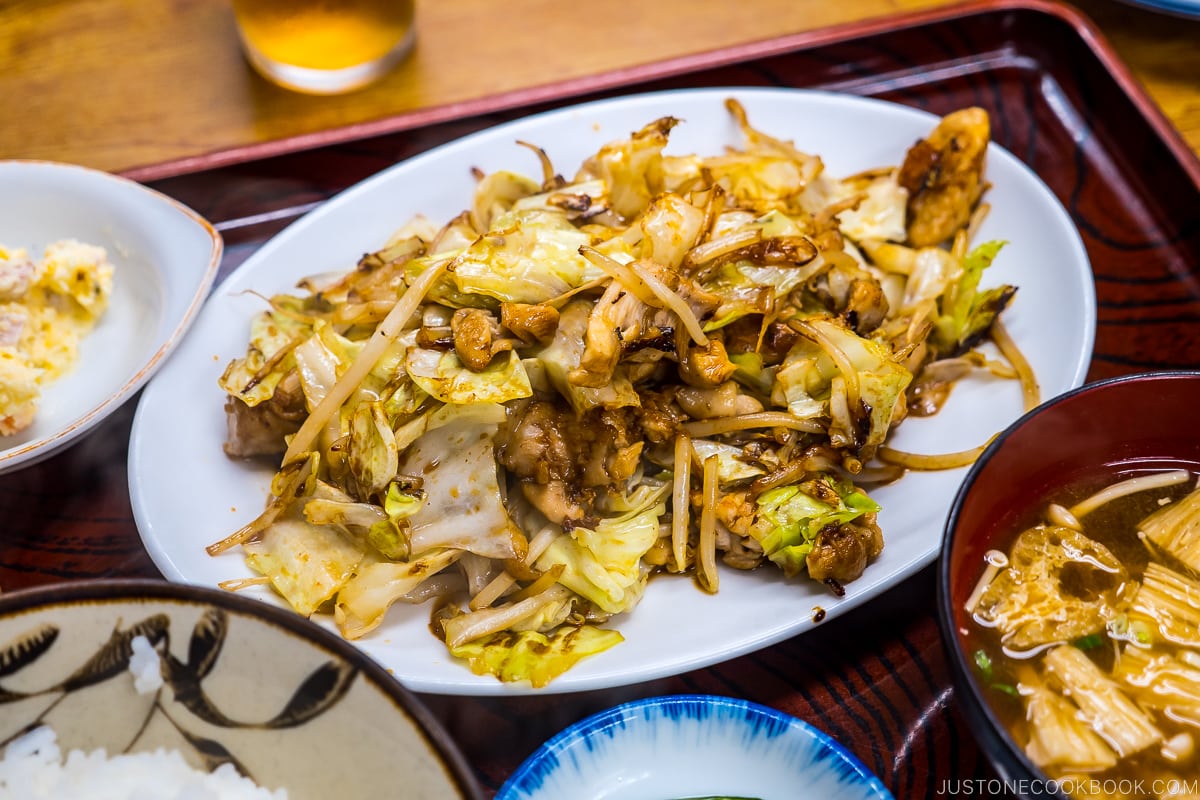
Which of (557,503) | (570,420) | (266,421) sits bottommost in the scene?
(266,421)

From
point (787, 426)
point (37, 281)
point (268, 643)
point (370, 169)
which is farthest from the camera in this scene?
point (370, 169)

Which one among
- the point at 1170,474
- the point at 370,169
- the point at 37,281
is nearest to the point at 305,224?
the point at 370,169

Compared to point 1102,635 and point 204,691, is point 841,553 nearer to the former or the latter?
point 1102,635

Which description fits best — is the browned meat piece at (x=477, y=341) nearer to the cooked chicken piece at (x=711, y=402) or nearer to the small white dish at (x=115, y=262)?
the cooked chicken piece at (x=711, y=402)

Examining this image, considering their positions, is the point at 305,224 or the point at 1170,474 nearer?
the point at 1170,474

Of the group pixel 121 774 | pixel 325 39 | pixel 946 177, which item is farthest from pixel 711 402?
pixel 325 39

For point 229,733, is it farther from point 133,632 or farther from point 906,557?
point 906,557

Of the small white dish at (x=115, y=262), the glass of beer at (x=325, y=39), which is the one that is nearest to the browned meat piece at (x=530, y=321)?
the small white dish at (x=115, y=262)
